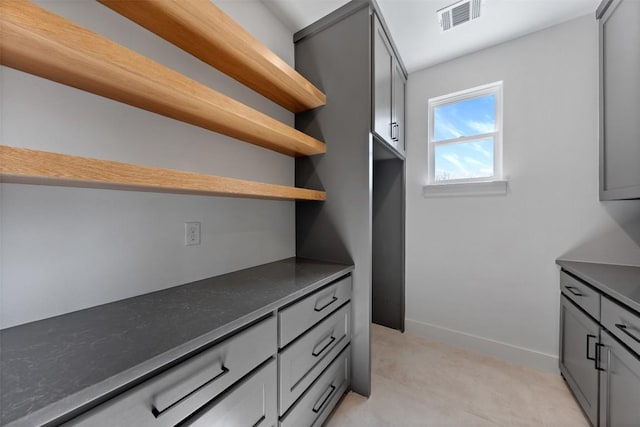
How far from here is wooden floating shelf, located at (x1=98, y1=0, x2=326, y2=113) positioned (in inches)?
37.4

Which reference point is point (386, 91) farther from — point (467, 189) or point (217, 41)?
point (217, 41)

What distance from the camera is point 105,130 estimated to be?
0.94 m

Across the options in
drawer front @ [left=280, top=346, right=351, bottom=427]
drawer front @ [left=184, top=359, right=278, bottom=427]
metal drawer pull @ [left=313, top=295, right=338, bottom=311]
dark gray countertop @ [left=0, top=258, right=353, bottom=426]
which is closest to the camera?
dark gray countertop @ [left=0, top=258, right=353, bottom=426]

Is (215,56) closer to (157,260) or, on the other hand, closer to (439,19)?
(157,260)

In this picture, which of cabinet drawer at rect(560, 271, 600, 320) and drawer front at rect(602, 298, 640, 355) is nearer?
drawer front at rect(602, 298, 640, 355)

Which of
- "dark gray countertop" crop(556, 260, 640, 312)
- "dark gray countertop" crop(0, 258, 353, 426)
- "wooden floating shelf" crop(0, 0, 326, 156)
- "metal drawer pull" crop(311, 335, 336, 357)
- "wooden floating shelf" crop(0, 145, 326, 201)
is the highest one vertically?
"wooden floating shelf" crop(0, 0, 326, 156)

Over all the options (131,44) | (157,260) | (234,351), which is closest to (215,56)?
(131,44)

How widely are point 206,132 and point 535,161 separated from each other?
244cm

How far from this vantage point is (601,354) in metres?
1.24

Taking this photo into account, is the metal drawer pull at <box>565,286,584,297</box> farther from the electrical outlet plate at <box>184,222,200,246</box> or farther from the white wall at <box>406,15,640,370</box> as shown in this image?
the electrical outlet plate at <box>184,222,200,246</box>

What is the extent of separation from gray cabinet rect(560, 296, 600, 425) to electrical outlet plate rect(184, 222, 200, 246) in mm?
2216

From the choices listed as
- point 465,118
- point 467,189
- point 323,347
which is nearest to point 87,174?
point 323,347

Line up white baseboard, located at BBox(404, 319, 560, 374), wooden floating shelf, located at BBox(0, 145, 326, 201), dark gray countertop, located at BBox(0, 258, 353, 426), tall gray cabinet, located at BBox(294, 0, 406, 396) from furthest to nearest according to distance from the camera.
→ 1. white baseboard, located at BBox(404, 319, 560, 374)
2. tall gray cabinet, located at BBox(294, 0, 406, 396)
3. wooden floating shelf, located at BBox(0, 145, 326, 201)
4. dark gray countertop, located at BBox(0, 258, 353, 426)

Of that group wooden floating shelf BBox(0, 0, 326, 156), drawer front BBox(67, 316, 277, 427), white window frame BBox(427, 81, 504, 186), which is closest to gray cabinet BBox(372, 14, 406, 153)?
white window frame BBox(427, 81, 504, 186)
